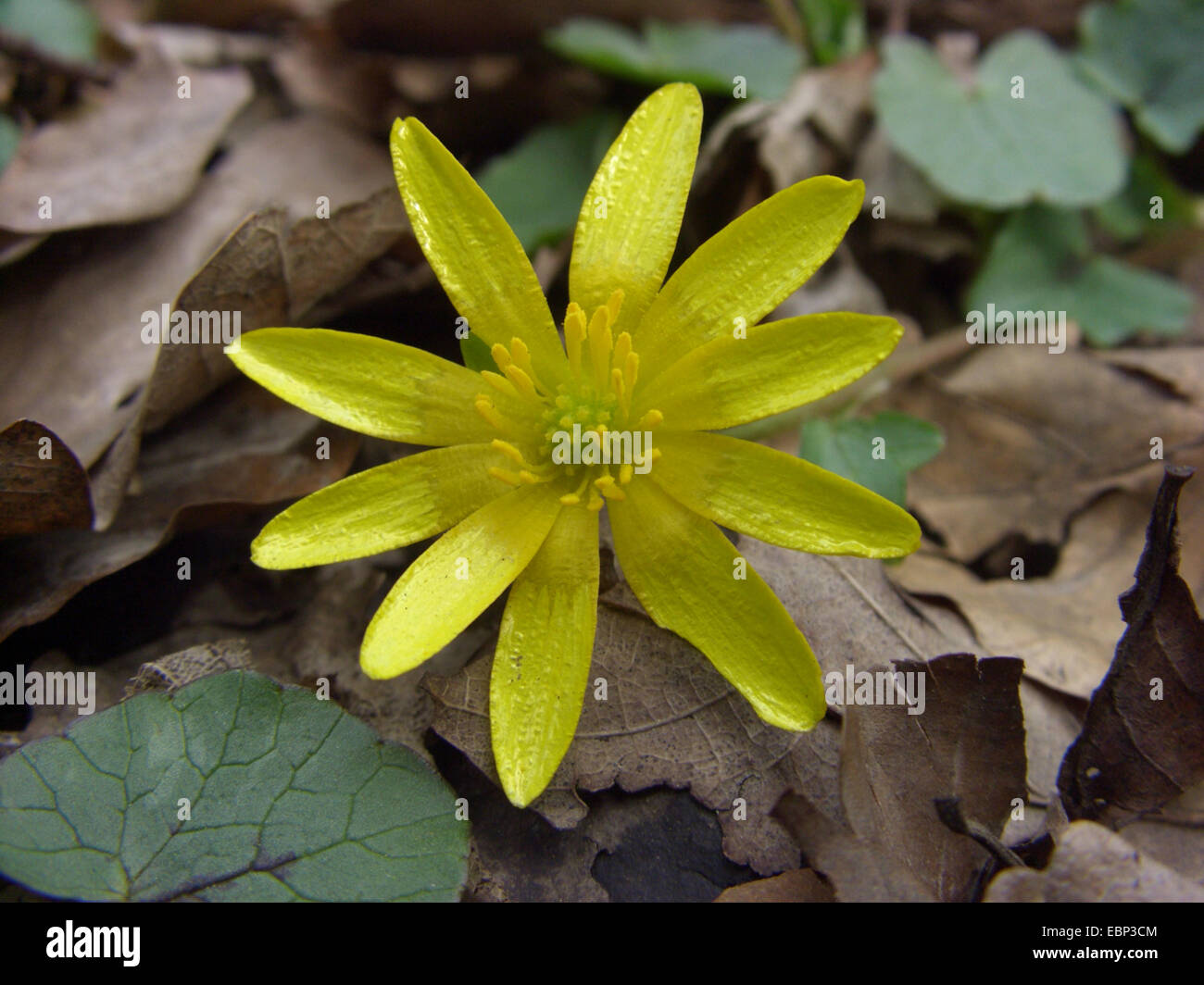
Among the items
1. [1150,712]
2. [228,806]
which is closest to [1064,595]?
[1150,712]

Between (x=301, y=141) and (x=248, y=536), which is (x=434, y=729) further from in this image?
(x=301, y=141)

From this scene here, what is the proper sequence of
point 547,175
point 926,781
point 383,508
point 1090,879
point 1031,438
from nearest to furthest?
1. point 1090,879
2. point 926,781
3. point 383,508
4. point 1031,438
5. point 547,175

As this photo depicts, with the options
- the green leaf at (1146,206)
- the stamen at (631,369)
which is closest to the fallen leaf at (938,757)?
the stamen at (631,369)

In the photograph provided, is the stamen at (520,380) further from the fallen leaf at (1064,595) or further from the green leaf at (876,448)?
the fallen leaf at (1064,595)

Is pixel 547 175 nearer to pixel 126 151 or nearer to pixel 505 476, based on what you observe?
pixel 126 151

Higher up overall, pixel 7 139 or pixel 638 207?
pixel 7 139
